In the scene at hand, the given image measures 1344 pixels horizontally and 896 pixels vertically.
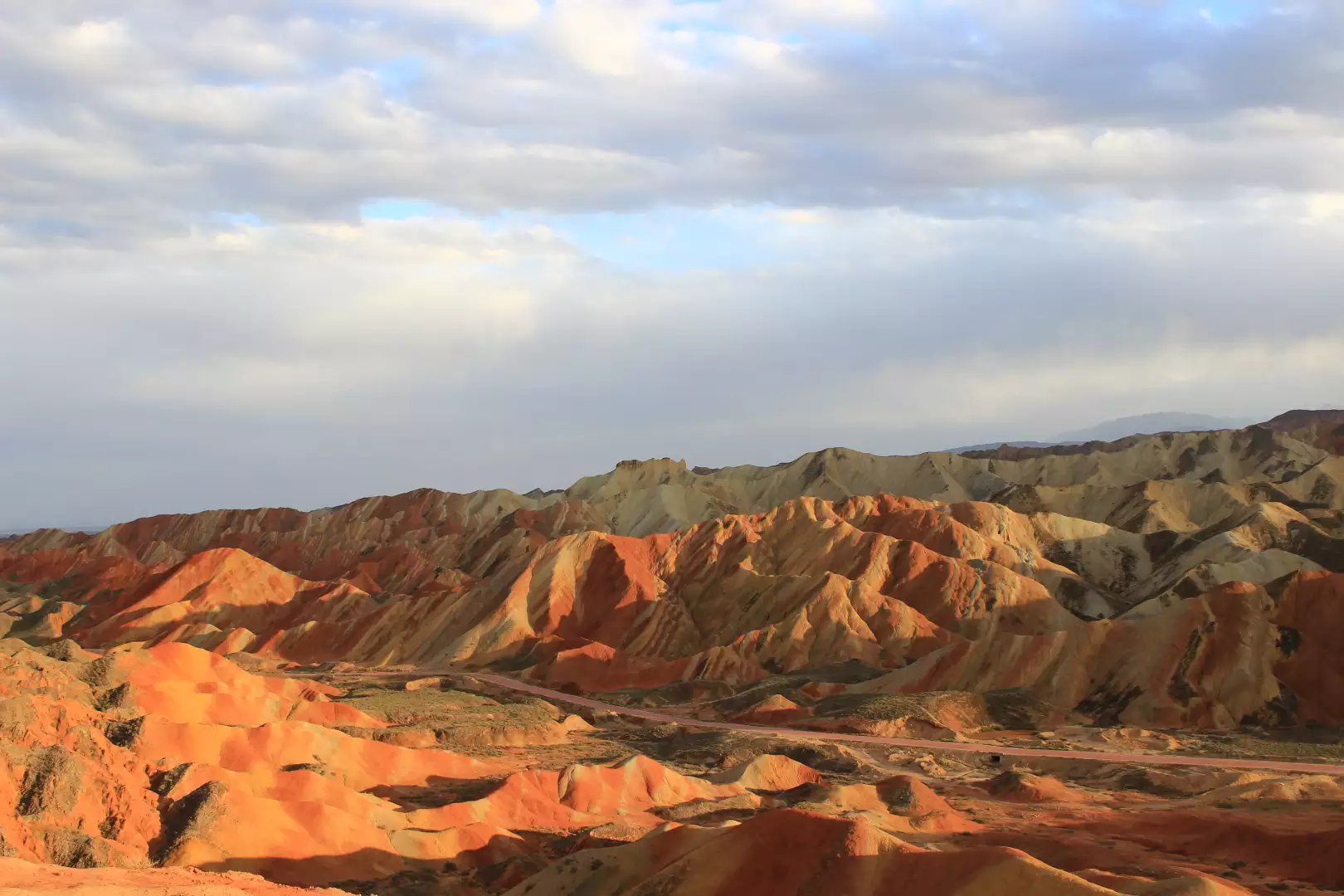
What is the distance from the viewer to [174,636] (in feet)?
416

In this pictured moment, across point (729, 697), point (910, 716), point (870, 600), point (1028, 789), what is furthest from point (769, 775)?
point (870, 600)

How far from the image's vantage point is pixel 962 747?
7469 centimetres

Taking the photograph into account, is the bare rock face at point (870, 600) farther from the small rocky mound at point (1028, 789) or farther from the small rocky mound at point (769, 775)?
the small rocky mound at point (1028, 789)

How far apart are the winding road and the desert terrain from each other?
546 mm

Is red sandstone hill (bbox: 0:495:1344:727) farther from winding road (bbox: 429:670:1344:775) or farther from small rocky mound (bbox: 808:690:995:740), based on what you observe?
winding road (bbox: 429:670:1344:775)

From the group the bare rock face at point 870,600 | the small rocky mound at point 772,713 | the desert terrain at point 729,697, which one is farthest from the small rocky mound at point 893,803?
the small rocky mound at point 772,713

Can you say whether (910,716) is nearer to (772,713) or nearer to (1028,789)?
(772,713)

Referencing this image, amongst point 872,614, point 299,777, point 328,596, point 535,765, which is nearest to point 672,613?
point 872,614

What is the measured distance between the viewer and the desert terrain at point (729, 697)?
3916cm

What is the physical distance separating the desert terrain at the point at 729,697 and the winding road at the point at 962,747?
1.79ft

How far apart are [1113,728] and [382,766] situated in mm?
47341

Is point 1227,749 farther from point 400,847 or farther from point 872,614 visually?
point 400,847

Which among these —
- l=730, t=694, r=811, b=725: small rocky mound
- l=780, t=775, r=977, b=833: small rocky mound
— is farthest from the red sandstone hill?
l=780, t=775, r=977, b=833: small rocky mound

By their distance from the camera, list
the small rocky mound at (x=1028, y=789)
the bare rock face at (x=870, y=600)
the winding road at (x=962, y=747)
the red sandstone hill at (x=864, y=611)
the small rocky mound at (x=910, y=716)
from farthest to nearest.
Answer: the bare rock face at (x=870, y=600)
the red sandstone hill at (x=864, y=611)
the small rocky mound at (x=910, y=716)
the winding road at (x=962, y=747)
the small rocky mound at (x=1028, y=789)
